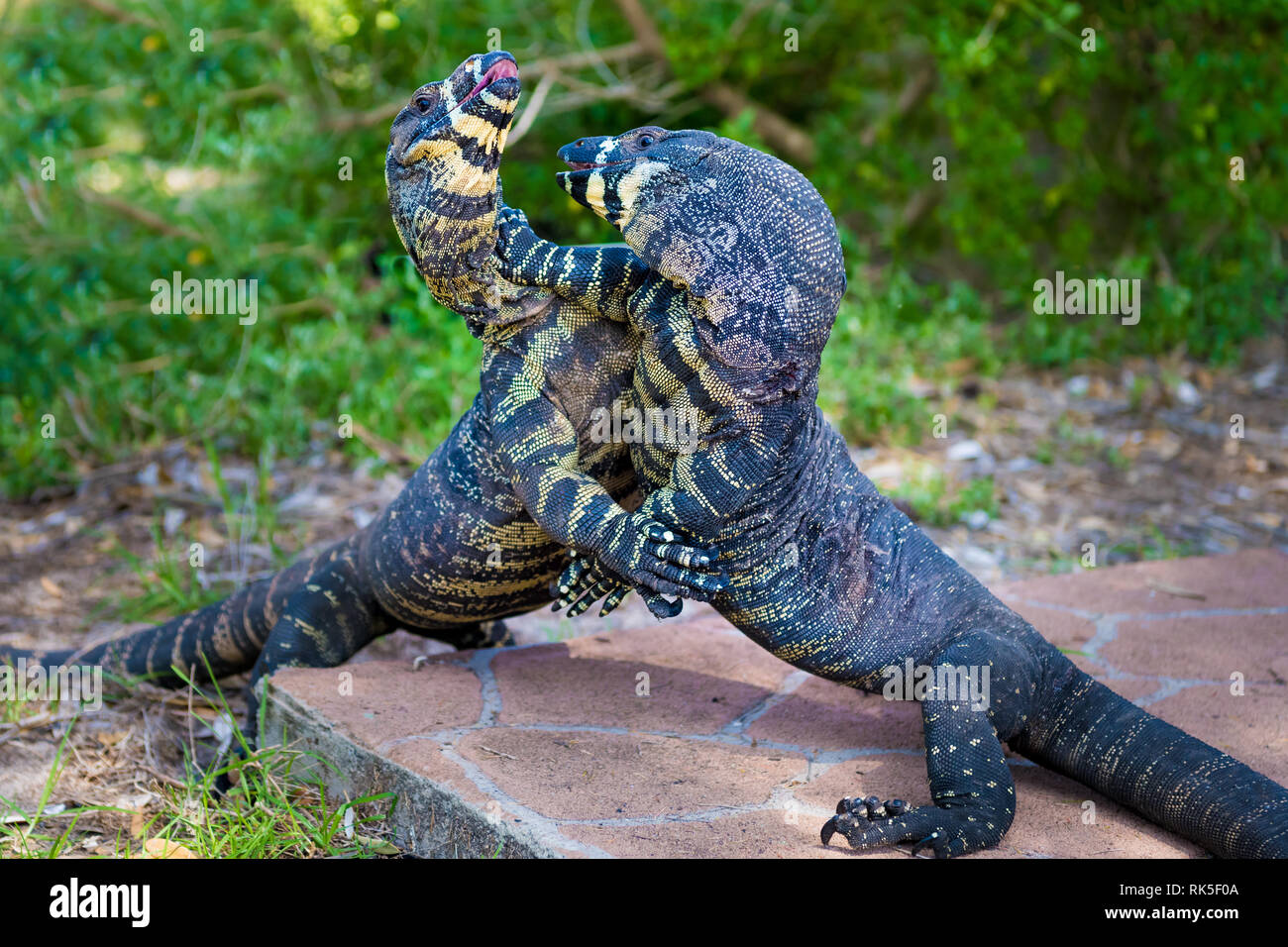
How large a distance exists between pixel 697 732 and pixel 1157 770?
1440 millimetres

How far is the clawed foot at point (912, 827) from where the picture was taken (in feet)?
10.7

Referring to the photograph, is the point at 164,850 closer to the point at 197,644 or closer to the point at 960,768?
the point at 197,644

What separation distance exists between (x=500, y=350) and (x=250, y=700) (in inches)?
69.6

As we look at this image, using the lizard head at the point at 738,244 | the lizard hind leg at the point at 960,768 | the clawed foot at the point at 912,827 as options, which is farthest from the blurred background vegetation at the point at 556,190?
the clawed foot at the point at 912,827

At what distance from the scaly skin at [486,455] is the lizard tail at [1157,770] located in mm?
1287

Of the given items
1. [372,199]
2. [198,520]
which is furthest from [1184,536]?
[372,199]

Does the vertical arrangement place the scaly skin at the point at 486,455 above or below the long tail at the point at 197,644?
above

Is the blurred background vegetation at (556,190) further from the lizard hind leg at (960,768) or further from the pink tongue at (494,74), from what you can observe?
the lizard hind leg at (960,768)

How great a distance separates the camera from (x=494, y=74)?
357cm

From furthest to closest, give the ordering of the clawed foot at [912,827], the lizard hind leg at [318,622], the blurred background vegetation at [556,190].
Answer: the blurred background vegetation at [556,190] → the lizard hind leg at [318,622] → the clawed foot at [912,827]

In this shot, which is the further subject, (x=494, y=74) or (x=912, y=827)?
(x=494, y=74)

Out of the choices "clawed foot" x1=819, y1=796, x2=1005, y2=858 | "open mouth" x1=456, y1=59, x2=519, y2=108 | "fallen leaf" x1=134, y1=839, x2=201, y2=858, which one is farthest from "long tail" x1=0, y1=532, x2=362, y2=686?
"clawed foot" x1=819, y1=796, x2=1005, y2=858

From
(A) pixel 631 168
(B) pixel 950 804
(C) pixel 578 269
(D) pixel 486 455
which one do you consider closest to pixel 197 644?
(D) pixel 486 455

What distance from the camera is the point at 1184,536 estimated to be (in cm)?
689
